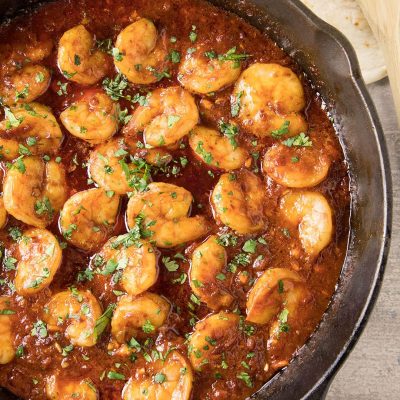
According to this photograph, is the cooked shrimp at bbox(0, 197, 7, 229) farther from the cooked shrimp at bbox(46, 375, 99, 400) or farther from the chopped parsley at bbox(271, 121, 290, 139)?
the chopped parsley at bbox(271, 121, 290, 139)

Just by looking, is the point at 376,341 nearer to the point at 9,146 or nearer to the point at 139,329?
the point at 139,329

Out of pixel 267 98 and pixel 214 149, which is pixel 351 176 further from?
pixel 214 149

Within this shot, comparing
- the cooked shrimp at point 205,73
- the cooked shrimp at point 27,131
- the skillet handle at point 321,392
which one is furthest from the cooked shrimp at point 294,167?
the cooked shrimp at point 27,131

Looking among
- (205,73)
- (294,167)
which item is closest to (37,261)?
(205,73)

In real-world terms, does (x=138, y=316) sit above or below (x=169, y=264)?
below

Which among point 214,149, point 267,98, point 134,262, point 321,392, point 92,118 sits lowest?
point 321,392

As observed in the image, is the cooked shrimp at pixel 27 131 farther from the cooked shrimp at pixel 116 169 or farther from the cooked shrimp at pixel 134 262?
the cooked shrimp at pixel 134 262

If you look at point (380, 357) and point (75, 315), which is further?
point (380, 357)

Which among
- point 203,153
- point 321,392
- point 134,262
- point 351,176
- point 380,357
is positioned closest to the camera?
point 321,392

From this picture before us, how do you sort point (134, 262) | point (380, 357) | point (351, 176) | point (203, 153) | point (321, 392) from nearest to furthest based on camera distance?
point (321, 392)
point (134, 262)
point (203, 153)
point (351, 176)
point (380, 357)
